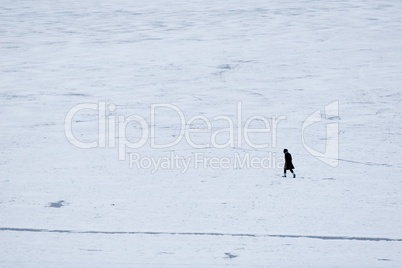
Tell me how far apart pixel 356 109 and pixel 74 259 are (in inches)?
278

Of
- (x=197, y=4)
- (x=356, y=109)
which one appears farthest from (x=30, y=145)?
(x=197, y=4)

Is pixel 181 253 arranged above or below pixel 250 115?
below

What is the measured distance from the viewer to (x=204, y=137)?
10406mm

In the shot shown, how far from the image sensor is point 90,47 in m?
17.3

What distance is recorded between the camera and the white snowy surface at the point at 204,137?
663 centimetres

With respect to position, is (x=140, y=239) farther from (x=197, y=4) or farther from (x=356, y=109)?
(x=197, y=4)

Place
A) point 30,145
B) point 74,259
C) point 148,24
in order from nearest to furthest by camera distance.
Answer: point 74,259 → point 30,145 → point 148,24

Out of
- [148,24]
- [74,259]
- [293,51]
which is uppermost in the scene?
[148,24]

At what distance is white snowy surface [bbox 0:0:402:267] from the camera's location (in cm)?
663

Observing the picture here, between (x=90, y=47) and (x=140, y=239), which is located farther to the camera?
(x=90, y=47)

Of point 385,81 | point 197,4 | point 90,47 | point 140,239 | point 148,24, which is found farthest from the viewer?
point 197,4

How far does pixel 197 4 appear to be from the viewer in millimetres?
22531

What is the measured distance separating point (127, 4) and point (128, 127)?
13220mm

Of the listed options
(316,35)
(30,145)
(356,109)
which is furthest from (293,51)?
(30,145)
